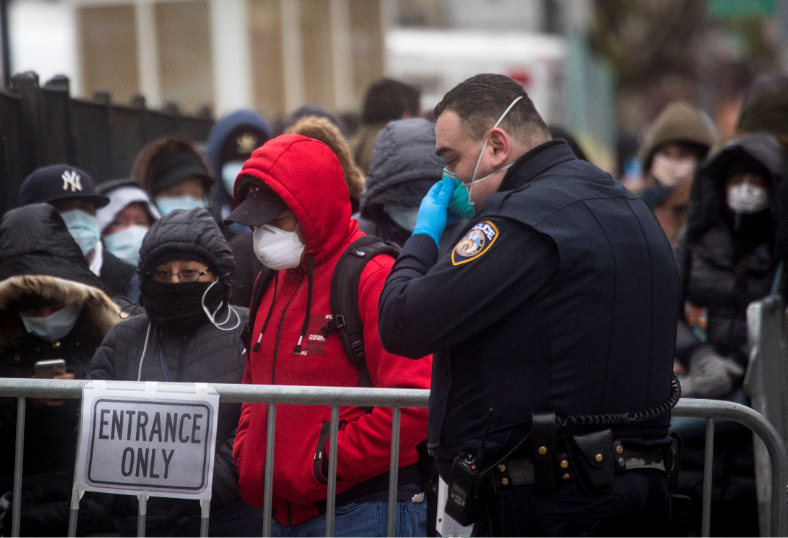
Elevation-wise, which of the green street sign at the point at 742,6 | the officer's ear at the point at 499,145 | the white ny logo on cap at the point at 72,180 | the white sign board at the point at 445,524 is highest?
the green street sign at the point at 742,6

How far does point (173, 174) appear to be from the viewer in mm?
5727

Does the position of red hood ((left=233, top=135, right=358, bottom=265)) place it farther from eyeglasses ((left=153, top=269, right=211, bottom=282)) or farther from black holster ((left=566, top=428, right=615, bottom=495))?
black holster ((left=566, top=428, right=615, bottom=495))

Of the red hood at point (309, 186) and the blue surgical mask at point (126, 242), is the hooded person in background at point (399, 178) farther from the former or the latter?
the blue surgical mask at point (126, 242)

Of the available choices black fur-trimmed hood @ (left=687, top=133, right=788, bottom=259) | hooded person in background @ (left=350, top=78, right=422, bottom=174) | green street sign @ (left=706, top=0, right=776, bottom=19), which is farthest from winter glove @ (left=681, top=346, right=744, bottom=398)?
green street sign @ (left=706, top=0, right=776, bottom=19)

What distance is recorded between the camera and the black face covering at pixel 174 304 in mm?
3600

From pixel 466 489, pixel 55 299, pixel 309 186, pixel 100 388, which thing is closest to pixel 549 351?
pixel 466 489

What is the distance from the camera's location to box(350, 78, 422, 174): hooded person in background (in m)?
6.46

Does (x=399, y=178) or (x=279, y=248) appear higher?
(x=399, y=178)

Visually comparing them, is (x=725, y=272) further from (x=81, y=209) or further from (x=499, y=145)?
(x=81, y=209)

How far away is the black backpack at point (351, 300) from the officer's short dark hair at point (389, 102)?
3.36 meters

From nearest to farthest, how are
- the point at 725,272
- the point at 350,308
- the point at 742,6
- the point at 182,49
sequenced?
the point at 350,308 → the point at 725,272 → the point at 182,49 → the point at 742,6

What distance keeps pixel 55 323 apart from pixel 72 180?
1.11 m

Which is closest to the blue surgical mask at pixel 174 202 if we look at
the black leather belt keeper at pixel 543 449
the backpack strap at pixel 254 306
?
the backpack strap at pixel 254 306

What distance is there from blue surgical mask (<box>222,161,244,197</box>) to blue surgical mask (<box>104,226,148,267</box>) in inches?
45.7
